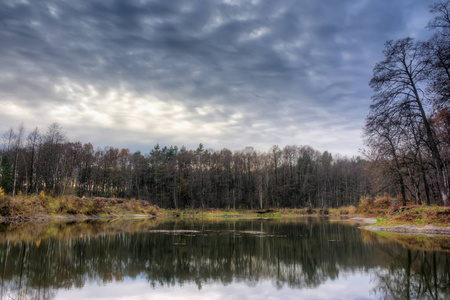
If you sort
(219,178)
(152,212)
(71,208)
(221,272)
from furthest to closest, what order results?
1. (219,178)
2. (152,212)
3. (71,208)
4. (221,272)

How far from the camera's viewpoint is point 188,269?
874 centimetres

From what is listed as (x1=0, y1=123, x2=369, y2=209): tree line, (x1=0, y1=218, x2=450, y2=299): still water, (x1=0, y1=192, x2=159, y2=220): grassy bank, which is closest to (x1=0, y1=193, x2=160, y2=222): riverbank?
(x1=0, y1=192, x2=159, y2=220): grassy bank

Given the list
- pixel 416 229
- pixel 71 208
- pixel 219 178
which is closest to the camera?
pixel 416 229

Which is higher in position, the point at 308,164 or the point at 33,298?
the point at 308,164

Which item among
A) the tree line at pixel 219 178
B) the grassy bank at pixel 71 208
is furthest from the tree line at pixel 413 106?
the tree line at pixel 219 178

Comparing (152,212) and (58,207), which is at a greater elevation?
(58,207)

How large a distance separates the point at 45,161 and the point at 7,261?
59.1m

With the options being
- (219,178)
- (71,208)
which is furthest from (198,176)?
(71,208)

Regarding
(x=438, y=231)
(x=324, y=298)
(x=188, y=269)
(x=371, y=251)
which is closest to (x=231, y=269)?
(x=188, y=269)

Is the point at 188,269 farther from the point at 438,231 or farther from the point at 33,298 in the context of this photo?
the point at 438,231

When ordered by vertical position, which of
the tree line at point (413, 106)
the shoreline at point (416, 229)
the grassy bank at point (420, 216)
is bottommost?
the shoreline at point (416, 229)

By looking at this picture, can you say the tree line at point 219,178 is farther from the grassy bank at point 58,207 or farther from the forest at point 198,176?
the grassy bank at point 58,207

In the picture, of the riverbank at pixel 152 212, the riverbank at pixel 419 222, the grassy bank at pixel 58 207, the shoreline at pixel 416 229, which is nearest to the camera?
the shoreline at pixel 416 229

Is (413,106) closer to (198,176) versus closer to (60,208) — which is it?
(60,208)
